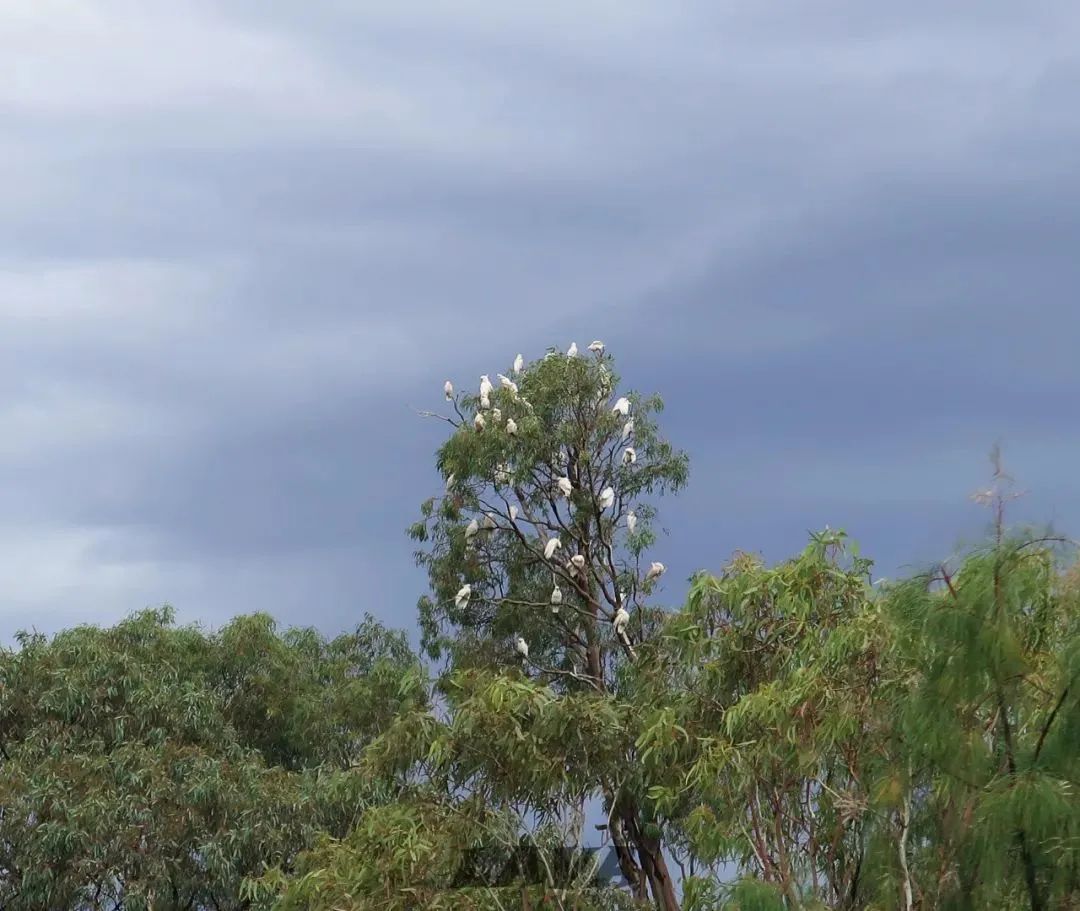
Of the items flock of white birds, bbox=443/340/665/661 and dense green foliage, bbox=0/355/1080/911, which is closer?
dense green foliage, bbox=0/355/1080/911

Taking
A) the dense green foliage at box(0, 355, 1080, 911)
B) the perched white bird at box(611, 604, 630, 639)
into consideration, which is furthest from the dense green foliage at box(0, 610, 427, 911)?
the perched white bird at box(611, 604, 630, 639)

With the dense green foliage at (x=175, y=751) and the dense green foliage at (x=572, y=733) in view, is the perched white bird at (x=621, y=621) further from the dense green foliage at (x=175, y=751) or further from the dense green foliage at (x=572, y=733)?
the dense green foliage at (x=175, y=751)

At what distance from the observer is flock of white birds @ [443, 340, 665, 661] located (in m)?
17.2

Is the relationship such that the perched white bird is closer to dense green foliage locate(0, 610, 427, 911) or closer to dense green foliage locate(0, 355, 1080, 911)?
dense green foliage locate(0, 355, 1080, 911)

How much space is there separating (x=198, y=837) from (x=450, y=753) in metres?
6.81

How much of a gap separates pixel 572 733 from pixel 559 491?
20.2 feet

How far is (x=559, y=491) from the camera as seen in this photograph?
17.6 m

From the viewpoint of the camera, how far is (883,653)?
8.89m

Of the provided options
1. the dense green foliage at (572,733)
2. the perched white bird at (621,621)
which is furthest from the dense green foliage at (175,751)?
the perched white bird at (621,621)

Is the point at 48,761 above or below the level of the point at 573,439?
below

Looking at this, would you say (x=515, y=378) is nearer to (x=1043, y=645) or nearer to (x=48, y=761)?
(x=48, y=761)

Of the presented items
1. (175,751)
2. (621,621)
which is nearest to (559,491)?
(621,621)

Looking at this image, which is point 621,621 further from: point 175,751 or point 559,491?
point 175,751

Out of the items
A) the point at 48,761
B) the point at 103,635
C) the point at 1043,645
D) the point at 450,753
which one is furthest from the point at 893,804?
the point at 103,635
